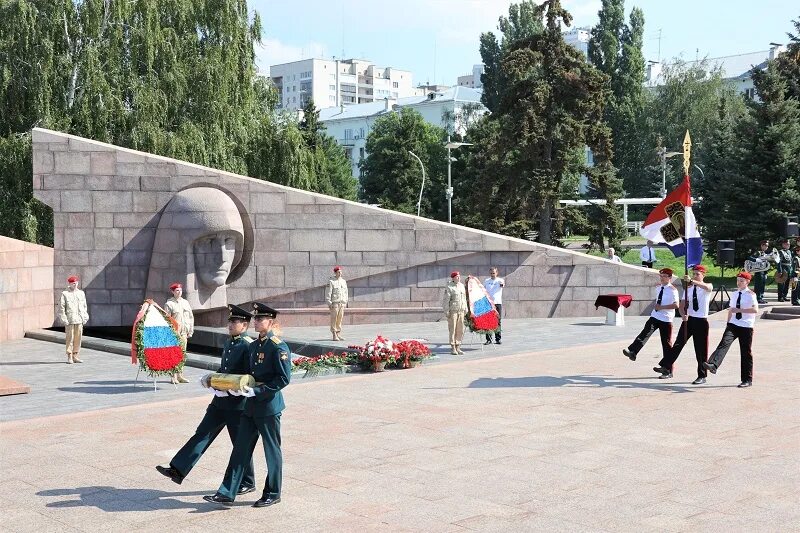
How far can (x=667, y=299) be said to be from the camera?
45.8 feet

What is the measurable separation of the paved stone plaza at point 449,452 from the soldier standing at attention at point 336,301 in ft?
12.5

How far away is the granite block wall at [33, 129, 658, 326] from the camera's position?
20531mm

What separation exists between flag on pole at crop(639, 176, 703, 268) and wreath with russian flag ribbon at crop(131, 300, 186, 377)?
24.5ft

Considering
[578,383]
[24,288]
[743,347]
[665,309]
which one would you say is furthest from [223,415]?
[24,288]

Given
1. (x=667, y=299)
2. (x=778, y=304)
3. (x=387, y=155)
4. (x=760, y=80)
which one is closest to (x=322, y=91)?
(x=387, y=155)

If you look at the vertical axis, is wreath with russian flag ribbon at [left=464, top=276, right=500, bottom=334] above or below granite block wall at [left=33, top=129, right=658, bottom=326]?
below

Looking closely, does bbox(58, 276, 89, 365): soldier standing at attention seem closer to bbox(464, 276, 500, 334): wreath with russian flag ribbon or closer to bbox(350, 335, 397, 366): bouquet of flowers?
bbox(350, 335, 397, 366): bouquet of flowers

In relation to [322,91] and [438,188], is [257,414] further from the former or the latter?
[322,91]

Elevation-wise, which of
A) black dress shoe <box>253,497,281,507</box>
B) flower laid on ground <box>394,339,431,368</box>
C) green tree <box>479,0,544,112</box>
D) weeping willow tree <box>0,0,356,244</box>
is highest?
green tree <box>479,0,544,112</box>

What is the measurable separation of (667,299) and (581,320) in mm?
7991

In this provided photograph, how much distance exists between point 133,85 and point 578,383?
16.4 m

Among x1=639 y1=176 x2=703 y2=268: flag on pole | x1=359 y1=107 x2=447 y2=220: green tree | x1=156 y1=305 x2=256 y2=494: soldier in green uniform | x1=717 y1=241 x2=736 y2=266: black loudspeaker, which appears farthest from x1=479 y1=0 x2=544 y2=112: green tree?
x1=156 y1=305 x2=256 y2=494: soldier in green uniform

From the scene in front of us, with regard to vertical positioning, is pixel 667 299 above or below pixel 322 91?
below

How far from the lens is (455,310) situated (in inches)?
671
